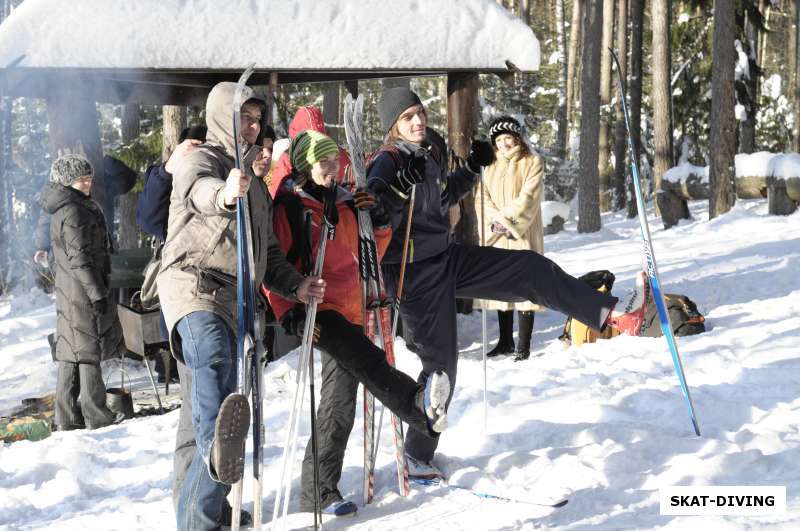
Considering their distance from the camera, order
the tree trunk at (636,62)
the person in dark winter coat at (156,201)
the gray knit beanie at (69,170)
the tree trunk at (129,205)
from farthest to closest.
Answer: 1. the tree trunk at (636,62)
2. the tree trunk at (129,205)
3. the gray knit beanie at (69,170)
4. the person in dark winter coat at (156,201)

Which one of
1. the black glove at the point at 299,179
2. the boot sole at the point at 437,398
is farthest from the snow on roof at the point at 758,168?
the boot sole at the point at 437,398

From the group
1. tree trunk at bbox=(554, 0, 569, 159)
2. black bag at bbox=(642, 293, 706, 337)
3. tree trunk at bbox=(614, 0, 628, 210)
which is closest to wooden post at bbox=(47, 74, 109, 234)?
black bag at bbox=(642, 293, 706, 337)

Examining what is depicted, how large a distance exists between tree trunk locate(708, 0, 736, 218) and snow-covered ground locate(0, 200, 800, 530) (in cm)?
546

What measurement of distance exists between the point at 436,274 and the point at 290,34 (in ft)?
12.4

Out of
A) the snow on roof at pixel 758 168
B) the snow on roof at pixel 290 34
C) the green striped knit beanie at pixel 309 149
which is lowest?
the snow on roof at pixel 758 168

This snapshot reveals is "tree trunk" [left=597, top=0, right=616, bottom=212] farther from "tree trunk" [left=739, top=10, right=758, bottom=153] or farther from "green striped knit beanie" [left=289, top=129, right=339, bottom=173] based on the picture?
"green striped knit beanie" [left=289, top=129, right=339, bottom=173]

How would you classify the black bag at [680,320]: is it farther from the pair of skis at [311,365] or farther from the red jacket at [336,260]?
the pair of skis at [311,365]

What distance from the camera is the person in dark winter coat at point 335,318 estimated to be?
389cm

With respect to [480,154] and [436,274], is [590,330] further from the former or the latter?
[436,274]

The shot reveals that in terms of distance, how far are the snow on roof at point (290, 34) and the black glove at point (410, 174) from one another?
3.38 m

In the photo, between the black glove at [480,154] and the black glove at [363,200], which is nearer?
the black glove at [363,200]

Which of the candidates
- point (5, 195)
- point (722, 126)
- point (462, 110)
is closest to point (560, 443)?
point (462, 110)

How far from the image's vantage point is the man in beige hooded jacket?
3.50 m

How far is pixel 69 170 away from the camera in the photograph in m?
6.66
